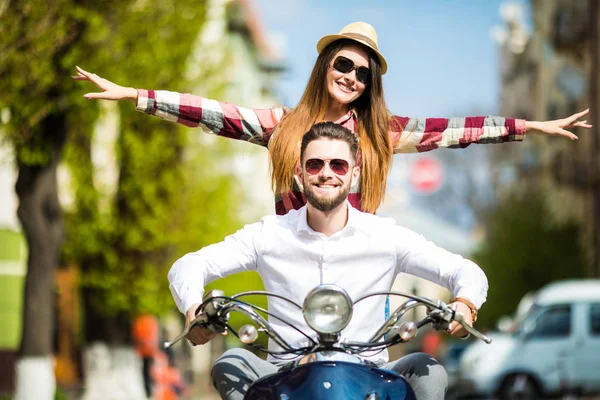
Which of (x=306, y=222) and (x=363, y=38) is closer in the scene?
(x=306, y=222)

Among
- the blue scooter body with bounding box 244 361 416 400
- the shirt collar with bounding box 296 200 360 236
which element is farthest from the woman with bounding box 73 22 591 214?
the blue scooter body with bounding box 244 361 416 400

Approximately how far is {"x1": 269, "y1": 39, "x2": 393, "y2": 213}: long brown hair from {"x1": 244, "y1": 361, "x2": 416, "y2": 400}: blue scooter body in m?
1.32

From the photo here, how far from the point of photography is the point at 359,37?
18.0 ft

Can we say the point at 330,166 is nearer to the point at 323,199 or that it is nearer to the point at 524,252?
the point at 323,199

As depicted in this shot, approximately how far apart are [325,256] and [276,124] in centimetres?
119

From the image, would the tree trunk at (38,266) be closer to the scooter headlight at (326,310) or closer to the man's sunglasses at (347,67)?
the man's sunglasses at (347,67)

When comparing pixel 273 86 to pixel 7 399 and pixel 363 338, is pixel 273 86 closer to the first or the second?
pixel 7 399

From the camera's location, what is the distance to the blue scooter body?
4020mm

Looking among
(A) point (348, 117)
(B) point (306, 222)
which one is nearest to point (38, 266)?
(A) point (348, 117)

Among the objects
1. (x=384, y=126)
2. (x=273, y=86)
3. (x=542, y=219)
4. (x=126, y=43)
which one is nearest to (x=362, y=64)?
(x=384, y=126)

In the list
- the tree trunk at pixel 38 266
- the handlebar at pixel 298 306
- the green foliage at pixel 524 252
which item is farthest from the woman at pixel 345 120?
the green foliage at pixel 524 252

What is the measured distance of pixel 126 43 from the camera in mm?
15742

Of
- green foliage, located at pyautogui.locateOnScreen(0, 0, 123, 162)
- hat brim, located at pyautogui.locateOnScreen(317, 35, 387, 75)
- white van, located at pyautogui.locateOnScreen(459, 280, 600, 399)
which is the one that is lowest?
white van, located at pyautogui.locateOnScreen(459, 280, 600, 399)

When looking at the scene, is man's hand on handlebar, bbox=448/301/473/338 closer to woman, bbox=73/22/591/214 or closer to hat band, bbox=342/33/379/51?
woman, bbox=73/22/591/214
